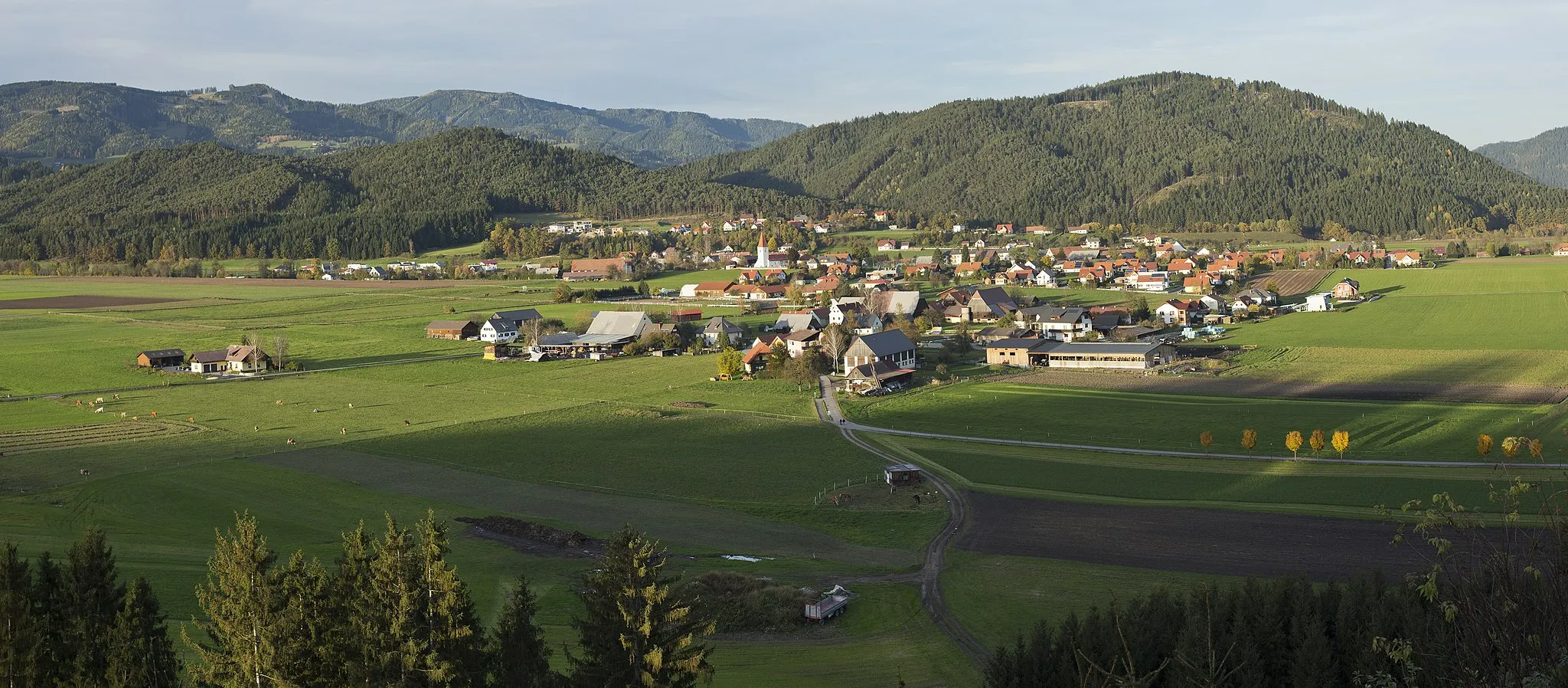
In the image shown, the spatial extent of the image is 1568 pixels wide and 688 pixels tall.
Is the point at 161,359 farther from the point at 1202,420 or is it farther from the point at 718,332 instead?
the point at 1202,420

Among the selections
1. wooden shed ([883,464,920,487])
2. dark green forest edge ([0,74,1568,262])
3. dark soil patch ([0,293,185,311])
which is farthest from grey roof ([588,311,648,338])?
dark green forest edge ([0,74,1568,262])

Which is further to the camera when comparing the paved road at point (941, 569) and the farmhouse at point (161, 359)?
the farmhouse at point (161, 359)

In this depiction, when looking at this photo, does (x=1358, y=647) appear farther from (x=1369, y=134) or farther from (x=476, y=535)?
(x=1369, y=134)

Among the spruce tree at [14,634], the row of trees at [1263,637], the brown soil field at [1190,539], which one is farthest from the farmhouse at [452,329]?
the row of trees at [1263,637]

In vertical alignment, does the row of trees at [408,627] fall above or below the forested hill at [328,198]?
below

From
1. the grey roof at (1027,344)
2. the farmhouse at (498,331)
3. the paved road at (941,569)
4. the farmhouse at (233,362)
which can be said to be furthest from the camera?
the farmhouse at (498,331)

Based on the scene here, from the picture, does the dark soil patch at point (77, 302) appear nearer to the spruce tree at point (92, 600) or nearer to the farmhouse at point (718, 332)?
the farmhouse at point (718, 332)
